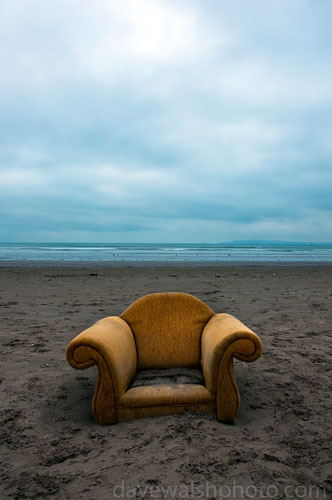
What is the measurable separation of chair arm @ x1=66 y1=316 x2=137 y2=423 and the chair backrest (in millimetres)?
496

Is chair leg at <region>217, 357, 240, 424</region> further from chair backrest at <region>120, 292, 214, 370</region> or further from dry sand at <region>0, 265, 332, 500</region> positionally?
chair backrest at <region>120, 292, 214, 370</region>

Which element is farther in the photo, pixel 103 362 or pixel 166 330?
pixel 166 330

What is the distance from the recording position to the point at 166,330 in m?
3.69

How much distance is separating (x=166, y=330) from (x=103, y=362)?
941 mm

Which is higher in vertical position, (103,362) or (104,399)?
(103,362)

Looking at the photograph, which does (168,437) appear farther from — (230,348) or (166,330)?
(166,330)

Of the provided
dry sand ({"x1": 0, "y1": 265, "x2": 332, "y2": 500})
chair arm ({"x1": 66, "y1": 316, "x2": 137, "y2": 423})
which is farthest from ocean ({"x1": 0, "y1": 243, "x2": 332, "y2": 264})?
chair arm ({"x1": 66, "y1": 316, "x2": 137, "y2": 423})

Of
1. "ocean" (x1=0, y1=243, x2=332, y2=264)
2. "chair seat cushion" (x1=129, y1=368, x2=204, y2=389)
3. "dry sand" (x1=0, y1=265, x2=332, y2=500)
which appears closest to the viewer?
"dry sand" (x1=0, y1=265, x2=332, y2=500)

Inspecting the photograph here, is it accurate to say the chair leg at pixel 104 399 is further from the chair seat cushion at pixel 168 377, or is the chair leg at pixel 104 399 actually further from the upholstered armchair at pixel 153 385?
the chair seat cushion at pixel 168 377

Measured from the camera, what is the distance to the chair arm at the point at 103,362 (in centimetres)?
286

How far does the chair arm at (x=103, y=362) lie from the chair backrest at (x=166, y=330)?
1.63 ft

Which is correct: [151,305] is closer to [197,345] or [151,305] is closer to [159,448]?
[197,345]

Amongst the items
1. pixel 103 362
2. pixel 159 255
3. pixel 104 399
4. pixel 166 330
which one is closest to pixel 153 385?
pixel 104 399

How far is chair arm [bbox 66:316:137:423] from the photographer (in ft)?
9.39
